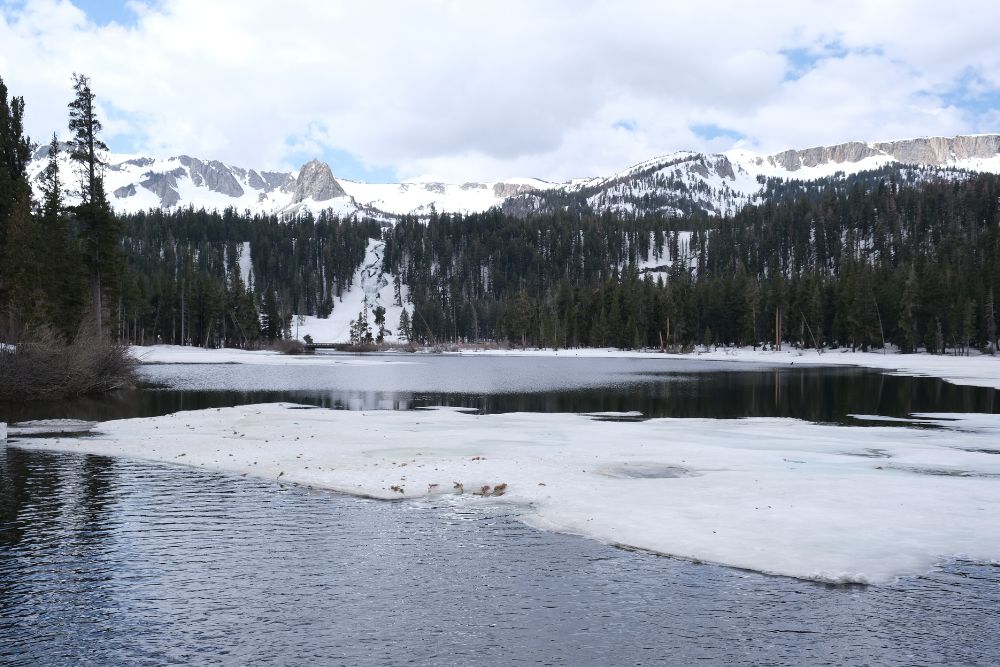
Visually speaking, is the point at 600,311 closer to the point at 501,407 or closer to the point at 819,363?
the point at 819,363

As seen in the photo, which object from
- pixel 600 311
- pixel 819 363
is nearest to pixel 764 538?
pixel 819 363

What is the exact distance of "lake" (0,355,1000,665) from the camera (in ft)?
27.1

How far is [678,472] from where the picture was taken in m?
18.5

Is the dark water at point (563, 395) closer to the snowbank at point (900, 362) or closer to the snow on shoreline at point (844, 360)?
the snowbank at point (900, 362)

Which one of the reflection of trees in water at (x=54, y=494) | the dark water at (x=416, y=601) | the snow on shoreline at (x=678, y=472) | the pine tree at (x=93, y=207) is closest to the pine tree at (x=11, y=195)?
the pine tree at (x=93, y=207)

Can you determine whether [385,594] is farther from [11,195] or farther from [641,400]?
[11,195]

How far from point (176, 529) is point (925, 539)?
13.5 m

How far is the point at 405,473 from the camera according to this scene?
718 inches

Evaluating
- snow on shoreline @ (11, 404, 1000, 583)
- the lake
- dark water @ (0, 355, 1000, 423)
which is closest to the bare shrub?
dark water @ (0, 355, 1000, 423)

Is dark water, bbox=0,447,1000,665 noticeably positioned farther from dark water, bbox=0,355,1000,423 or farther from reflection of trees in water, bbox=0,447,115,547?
dark water, bbox=0,355,1000,423

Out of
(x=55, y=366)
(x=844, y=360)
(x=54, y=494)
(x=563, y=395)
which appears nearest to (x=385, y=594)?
(x=54, y=494)

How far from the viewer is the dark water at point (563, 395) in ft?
121

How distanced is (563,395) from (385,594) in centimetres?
3784

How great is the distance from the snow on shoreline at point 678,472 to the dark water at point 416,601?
988 mm
